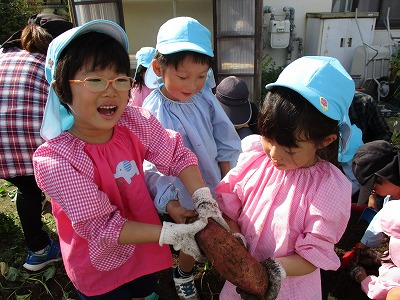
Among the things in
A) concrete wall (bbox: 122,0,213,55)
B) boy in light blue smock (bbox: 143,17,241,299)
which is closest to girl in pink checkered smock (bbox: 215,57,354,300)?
boy in light blue smock (bbox: 143,17,241,299)

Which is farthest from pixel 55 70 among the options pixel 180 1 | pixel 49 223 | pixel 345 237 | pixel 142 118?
pixel 180 1

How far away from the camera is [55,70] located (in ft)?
4.40

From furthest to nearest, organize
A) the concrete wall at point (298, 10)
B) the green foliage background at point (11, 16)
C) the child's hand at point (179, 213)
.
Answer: the green foliage background at point (11, 16)
the concrete wall at point (298, 10)
the child's hand at point (179, 213)

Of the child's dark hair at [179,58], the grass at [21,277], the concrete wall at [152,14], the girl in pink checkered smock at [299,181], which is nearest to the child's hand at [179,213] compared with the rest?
the girl in pink checkered smock at [299,181]

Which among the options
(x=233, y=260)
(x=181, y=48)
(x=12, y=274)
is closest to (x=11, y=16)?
(x=12, y=274)

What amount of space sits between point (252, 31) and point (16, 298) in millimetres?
4676

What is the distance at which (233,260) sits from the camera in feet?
4.14

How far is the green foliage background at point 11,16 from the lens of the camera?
834 cm

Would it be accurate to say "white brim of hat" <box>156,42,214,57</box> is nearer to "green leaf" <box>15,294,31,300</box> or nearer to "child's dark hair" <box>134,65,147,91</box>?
"child's dark hair" <box>134,65,147,91</box>

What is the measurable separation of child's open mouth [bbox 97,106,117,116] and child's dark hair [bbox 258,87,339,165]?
25.1 inches

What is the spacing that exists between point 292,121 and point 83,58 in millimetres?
853

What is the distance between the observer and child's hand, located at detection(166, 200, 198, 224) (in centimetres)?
151

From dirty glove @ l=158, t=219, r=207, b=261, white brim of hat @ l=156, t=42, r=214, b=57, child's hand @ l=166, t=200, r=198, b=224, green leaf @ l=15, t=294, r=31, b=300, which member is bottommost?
green leaf @ l=15, t=294, r=31, b=300

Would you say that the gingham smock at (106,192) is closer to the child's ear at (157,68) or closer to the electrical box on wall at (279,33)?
the child's ear at (157,68)
